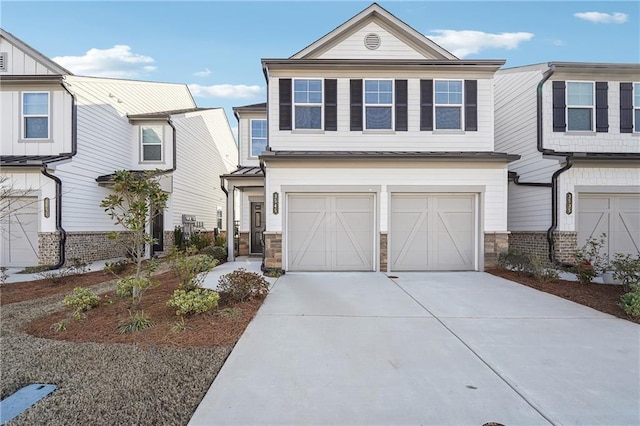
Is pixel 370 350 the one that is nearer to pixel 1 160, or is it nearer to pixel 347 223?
pixel 347 223

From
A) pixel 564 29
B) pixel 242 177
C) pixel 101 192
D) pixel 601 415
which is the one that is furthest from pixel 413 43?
pixel 101 192

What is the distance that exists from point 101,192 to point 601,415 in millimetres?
15233

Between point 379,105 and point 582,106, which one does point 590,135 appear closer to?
point 582,106

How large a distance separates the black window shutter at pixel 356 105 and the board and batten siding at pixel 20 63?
1043 centimetres

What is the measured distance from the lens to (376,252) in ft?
33.7

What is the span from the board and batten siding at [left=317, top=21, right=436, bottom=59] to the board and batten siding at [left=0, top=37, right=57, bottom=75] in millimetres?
9689

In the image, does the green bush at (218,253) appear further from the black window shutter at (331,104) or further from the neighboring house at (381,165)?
the black window shutter at (331,104)

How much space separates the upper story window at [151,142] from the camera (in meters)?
15.0

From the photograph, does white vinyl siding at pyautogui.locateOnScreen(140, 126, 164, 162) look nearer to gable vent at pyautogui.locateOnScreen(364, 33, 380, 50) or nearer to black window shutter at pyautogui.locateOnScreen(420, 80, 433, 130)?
gable vent at pyautogui.locateOnScreen(364, 33, 380, 50)

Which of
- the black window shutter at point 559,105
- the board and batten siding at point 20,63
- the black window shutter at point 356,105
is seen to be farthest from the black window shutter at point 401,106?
the board and batten siding at point 20,63

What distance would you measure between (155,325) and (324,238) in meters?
5.75

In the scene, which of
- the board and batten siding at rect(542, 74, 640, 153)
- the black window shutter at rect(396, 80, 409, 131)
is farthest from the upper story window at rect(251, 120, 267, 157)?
the board and batten siding at rect(542, 74, 640, 153)

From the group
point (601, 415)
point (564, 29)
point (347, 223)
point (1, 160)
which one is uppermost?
point (564, 29)

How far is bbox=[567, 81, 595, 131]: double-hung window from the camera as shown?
11523 millimetres
